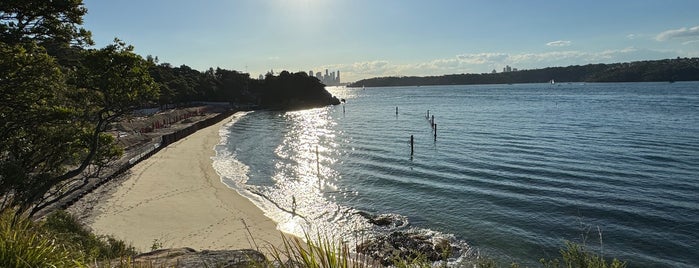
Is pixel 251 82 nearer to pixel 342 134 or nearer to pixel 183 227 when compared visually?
pixel 342 134

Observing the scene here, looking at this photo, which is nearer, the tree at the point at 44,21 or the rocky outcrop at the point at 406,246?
the tree at the point at 44,21

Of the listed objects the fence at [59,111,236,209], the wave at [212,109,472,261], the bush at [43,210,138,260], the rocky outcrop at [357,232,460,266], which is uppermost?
the bush at [43,210,138,260]

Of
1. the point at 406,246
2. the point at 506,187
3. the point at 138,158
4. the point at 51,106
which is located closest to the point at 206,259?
the point at 51,106

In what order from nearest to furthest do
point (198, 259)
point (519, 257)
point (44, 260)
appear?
1. point (44, 260)
2. point (198, 259)
3. point (519, 257)

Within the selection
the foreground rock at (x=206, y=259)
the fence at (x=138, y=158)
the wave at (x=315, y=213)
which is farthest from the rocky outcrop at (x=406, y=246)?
the fence at (x=138, y=158)

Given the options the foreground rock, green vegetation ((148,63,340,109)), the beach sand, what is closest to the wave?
the beach sand

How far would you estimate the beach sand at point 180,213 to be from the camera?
2100 centimetres

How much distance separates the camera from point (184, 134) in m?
62.0

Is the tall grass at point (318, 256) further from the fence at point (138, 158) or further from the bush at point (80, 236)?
the fence at point (138, 158)

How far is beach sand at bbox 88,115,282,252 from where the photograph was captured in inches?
827

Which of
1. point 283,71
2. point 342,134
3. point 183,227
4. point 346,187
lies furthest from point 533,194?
point 283,71

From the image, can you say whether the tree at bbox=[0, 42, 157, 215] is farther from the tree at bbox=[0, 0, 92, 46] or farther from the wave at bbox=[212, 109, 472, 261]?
the wave at bbox=[212, 109, 472, 261]

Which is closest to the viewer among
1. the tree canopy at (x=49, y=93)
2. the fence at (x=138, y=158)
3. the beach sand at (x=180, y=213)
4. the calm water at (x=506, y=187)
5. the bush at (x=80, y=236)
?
the tree canopy at (x=49, y=93)

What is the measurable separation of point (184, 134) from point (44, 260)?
2362 inches
